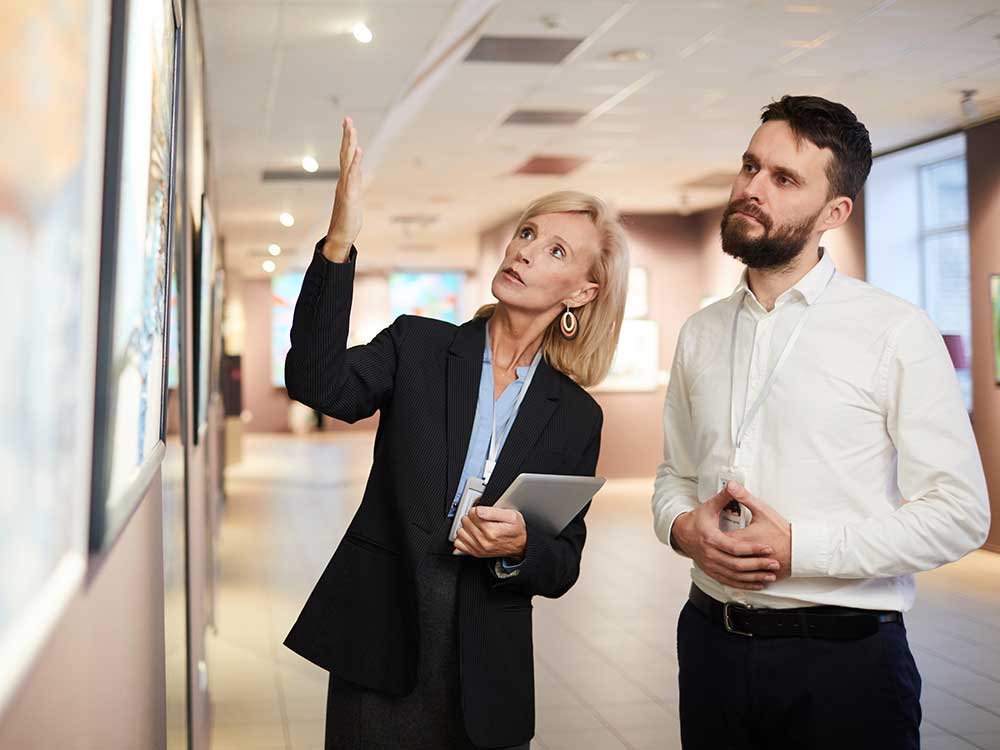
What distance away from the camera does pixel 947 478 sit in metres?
1.94

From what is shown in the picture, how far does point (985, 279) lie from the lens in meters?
9.25

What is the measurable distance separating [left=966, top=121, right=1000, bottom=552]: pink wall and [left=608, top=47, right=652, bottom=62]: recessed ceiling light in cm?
382

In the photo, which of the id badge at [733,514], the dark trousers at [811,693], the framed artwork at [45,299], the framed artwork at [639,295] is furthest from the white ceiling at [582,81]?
the framed artwork at [45,299]

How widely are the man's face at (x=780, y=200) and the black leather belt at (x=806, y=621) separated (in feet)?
2.35

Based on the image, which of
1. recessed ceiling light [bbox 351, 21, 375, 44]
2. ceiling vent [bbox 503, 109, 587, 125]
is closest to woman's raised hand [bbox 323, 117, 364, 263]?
recessed ceiling light [bbox 351, 21, 375, 44]

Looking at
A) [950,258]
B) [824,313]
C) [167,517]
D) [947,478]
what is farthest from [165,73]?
[950,258]

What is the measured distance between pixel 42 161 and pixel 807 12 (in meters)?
6.36

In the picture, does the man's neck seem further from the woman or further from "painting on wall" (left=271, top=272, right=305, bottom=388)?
"painting on wall" (left=271, top=272, right=305, bottom=388)

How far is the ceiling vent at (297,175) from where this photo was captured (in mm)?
10469

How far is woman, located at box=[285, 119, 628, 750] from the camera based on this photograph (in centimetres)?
199

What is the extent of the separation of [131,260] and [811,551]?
4.75 feet

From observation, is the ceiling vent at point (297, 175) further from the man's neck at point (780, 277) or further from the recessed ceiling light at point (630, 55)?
the man's neck at point (780, 277)

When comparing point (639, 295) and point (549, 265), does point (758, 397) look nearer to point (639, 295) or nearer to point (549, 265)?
point (549, 265)

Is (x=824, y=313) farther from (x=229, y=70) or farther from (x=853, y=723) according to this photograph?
(x=229, y=70)
